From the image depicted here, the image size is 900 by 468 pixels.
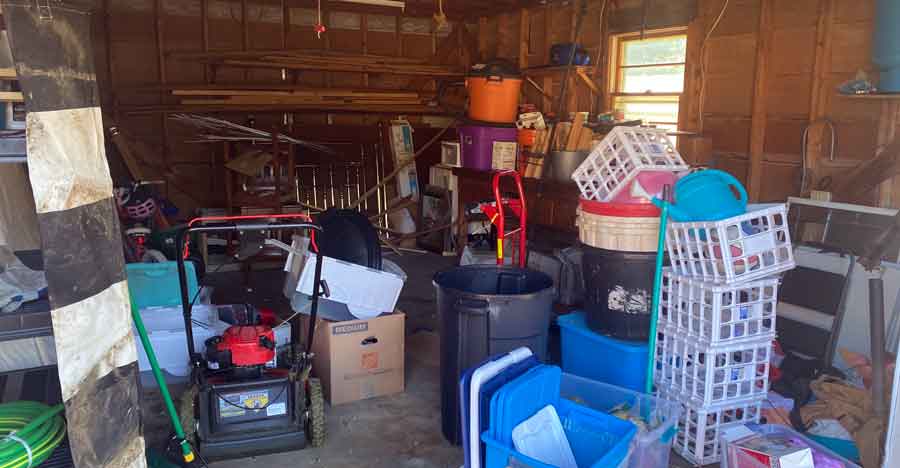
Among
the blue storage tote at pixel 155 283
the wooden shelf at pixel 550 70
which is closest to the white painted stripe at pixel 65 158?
the blue storage tote at pixel 155 283

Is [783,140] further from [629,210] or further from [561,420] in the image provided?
[561,420]

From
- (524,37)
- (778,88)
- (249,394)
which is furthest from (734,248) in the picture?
(524,37)

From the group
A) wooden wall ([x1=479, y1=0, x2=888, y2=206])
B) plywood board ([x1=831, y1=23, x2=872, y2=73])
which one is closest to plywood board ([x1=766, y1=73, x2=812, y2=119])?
wooden wall ([x1=479, y1=0, x2=888, y2=206])

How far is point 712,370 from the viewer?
2.92m

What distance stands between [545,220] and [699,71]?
1661mm

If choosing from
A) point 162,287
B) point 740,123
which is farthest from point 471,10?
point 162,287

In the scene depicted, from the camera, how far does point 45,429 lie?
2.28 metres

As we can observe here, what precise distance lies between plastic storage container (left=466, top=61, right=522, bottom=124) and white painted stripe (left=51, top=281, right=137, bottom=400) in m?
4.33

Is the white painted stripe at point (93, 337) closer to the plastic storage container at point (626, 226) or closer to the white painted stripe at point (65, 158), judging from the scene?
the white painted stripe at point (65, 158)

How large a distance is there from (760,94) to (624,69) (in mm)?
1478

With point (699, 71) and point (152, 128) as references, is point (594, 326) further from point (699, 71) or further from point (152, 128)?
point (152, 128)

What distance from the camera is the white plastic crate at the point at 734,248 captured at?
2840mm

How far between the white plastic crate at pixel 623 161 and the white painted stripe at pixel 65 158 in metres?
2.20

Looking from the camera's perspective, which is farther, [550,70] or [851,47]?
[550,70]
